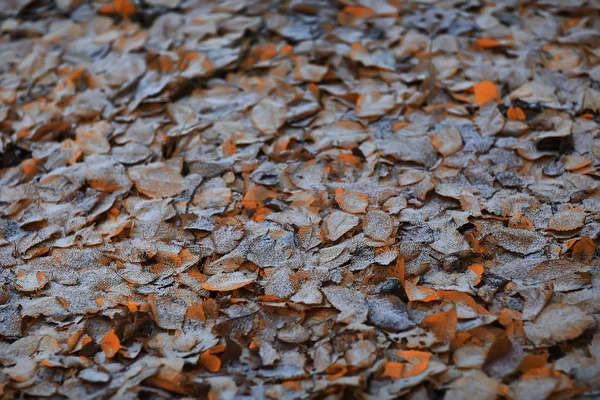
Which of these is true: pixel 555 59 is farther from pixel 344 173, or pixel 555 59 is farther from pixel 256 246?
pixel 256 246

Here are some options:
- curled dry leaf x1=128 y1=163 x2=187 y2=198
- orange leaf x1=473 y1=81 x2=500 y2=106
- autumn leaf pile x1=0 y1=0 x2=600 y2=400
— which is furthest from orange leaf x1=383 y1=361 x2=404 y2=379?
orange leaf x1=473 y1=81 x2=500 y2=106

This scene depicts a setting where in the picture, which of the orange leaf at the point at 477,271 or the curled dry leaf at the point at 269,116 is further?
the curled dry leaf at the point at 269,116

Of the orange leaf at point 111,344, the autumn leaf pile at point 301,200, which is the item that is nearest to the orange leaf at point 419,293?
the autumn leaf pile at point 301,200

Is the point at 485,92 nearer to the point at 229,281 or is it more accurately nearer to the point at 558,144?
the point at 558,144

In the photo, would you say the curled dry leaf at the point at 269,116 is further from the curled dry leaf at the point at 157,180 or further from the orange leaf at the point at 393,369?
the orange leaf at the point at 393,369

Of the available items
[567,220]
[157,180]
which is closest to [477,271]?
[567,220]

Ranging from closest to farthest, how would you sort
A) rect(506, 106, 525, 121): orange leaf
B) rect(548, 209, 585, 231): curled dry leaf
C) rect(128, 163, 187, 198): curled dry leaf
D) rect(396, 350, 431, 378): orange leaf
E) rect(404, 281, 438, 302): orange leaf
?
rect(396, 350, 431, 378): orange leaf → rect(404, 281, 438, 302): orange leaf → rect(548, 209, 585, 231): curled dry leaf → rect(128, 163, 187, 198): curled dry leaf → rect(506, 106, 525, 121): orange leaf

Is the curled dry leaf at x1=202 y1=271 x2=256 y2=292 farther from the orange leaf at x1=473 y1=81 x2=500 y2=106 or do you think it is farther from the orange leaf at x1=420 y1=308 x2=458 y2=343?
the orange leaf at x1=473 y1=81 x2=500 y2=106
